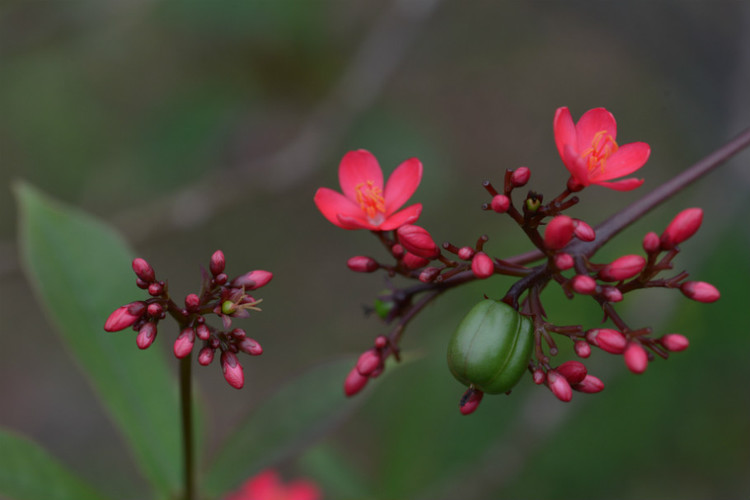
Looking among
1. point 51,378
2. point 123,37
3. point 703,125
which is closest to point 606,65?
point 703,125

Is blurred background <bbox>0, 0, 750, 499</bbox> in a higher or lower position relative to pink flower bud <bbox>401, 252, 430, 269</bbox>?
lower

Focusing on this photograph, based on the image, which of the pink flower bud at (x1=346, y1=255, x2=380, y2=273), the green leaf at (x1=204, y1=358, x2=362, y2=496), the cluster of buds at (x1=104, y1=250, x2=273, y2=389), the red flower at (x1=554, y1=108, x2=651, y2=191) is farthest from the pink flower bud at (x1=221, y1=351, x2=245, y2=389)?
the red flower at (x1=554, y1=108, x2=651, y2=191)

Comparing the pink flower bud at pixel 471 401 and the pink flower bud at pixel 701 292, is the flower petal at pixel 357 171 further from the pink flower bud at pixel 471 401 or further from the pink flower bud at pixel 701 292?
the pink flower bud at pixel 701 292

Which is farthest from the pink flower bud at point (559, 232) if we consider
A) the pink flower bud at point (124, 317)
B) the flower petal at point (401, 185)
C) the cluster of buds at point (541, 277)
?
the pink flower bud at point (124, 317)

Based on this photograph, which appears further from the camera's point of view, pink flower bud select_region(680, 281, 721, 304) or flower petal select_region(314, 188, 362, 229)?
flower petal select_region(314, 188, 362, 229)

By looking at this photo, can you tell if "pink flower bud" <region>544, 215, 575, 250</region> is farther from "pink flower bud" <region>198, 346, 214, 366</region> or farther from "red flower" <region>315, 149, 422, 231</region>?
"pink flower bud" <region>198, 346, 214, 366</region>

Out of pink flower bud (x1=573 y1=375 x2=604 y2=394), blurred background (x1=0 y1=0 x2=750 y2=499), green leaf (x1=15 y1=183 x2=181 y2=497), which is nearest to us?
pink flower bud (x1=573 y1=375 x2=604 y2=394)
